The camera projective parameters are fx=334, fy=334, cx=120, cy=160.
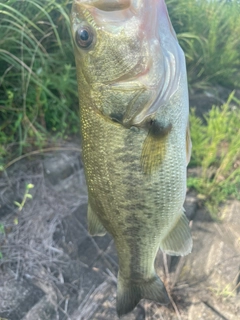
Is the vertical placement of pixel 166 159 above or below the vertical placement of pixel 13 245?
above

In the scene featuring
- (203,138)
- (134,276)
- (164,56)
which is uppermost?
(164,56)

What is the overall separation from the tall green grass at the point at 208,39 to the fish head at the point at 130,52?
181 cm

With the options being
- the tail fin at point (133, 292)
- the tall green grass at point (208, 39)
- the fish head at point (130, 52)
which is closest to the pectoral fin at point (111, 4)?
the fish head at point (130, 52)

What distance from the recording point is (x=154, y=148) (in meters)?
0.92

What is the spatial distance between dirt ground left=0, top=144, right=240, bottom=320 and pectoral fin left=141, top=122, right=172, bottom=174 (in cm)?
94

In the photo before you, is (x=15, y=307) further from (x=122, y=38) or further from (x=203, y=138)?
(x=203, y=138)

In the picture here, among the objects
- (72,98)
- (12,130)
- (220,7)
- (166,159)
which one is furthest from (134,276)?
(220,7)

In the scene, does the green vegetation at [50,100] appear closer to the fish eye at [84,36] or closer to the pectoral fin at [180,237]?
the pectoral fin at [180,237]

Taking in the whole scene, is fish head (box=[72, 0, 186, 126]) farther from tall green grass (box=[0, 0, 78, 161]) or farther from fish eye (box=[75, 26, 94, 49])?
tall green grass (box=[0, 0, 78, 161])

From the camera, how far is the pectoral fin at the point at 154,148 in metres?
0.91

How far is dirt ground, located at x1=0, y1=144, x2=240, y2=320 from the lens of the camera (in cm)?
159

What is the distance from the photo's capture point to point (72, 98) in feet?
7.79

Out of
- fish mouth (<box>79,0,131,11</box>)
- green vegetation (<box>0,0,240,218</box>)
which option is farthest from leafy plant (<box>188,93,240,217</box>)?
fish mouth (<box>79,0,131,11</box>)

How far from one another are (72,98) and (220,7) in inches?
53.2
